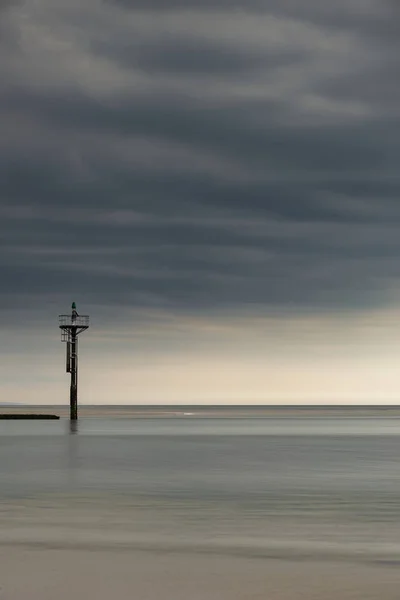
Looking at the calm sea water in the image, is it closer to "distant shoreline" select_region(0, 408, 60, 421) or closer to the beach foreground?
the beach foreground

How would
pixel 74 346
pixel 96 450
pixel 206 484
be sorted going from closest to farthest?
1. pixel 206 484
2. pixel 96 450
3. pixel 74 346

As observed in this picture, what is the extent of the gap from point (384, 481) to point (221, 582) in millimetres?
24853

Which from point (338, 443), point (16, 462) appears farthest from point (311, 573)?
point (338, 443)

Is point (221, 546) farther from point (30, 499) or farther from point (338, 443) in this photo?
point (338, 443)

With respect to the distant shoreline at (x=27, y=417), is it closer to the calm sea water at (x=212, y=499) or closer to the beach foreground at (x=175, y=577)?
the calm sea water at (x=212, y=499)

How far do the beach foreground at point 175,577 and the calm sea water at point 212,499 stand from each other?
5.59 feet

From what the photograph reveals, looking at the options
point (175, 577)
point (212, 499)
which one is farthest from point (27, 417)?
point (175, 577)

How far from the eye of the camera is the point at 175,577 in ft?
59.6

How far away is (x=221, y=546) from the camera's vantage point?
22375 mm

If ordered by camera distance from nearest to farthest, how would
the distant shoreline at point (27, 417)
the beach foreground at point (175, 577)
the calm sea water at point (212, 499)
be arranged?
the beach foreground at point (175, 577) < the calm sea water at point (212, 499) < the distant shoreline at point (27, 417)

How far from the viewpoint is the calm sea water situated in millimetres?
23547

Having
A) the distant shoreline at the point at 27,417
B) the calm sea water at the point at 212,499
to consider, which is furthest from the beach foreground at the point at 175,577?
the distant shoreline at the point at 27,417

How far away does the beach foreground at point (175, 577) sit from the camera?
16312 mm

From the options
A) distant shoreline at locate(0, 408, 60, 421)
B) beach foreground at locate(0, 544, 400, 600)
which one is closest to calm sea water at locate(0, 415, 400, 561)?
beach foreground at locate(0, 544, 400, 600)
